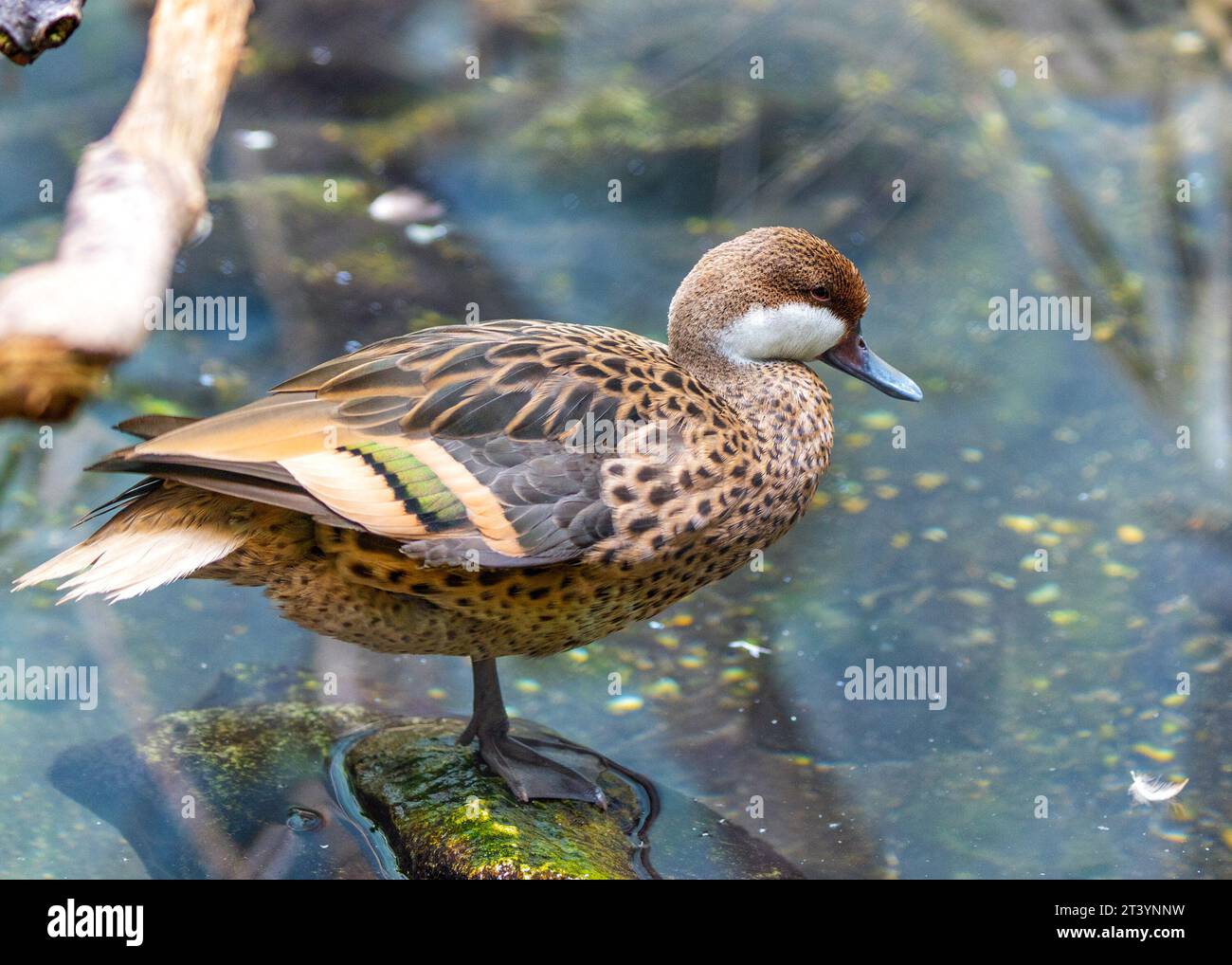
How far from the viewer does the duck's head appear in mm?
3861

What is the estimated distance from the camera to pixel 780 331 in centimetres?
393

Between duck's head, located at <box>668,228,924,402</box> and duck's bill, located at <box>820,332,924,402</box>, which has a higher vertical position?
duck's head, located at <box>668,228,924,402</box>

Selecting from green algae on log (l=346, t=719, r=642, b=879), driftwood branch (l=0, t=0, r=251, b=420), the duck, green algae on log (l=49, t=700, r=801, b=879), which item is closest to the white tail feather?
the duck

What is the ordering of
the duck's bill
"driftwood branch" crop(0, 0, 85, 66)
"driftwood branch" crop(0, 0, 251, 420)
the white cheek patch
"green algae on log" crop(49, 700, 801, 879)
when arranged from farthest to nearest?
the duck's bill, the white cheek patch, "green algae on log" crop(49, 700, 801, 879), "driftwood branch" crop(0, 0, 85, 66), "driftwood branch" crop(0, 0, 251, 420)

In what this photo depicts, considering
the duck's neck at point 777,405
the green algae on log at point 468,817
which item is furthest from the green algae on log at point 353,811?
the duck's neck at point 777,405

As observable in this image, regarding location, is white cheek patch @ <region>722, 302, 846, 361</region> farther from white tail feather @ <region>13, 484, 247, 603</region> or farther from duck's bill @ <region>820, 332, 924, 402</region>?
white tail feather @ <region>13, 484, 247, 603</region>

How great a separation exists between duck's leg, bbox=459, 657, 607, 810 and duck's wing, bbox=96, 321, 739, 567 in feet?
2.15

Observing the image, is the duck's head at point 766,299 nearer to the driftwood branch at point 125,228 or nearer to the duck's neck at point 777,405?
the duck's neck at point 777,405

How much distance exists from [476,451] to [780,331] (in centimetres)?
98

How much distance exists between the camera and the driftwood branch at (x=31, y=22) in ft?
9.78

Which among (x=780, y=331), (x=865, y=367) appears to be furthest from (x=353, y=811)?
(x=865, y=367)

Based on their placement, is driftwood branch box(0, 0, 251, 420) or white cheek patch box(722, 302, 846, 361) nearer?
driftwood branch box(0, 0, 251, 420)

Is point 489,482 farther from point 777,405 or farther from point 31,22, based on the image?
point 31,22

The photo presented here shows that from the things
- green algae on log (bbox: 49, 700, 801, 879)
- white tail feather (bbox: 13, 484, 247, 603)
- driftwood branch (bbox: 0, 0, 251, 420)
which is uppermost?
driftwood branch (bbox: 0, 0, 251, 420)
